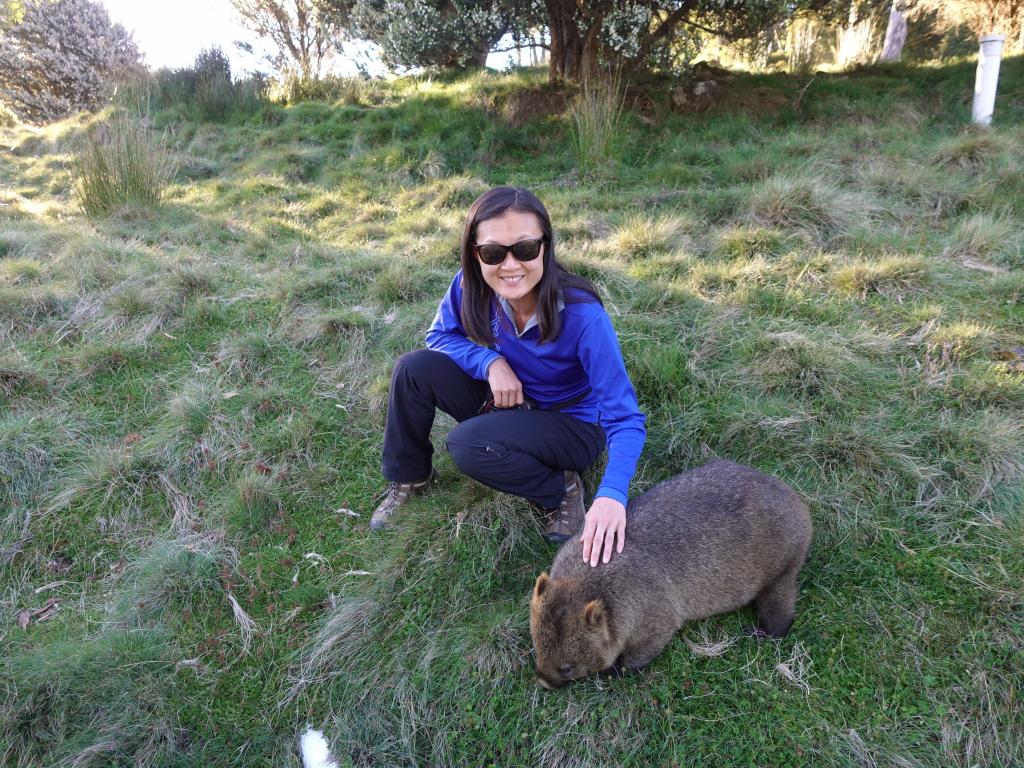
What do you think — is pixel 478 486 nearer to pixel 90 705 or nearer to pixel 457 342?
pixel 457 342

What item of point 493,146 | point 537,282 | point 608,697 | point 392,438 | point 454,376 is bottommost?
point 608,697

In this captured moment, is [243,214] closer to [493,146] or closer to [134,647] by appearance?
[493,146]

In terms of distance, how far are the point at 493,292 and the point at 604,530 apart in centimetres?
118

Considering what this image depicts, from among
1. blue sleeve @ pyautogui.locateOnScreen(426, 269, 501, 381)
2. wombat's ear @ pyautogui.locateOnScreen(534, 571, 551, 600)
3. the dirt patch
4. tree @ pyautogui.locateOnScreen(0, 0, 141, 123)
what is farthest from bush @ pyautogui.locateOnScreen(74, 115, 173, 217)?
tree @ pyautogui.locateOnScreen(0, 0, 141, 123)

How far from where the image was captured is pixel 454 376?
2912 millimetres

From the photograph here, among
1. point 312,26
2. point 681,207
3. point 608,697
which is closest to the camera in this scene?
point 608,697

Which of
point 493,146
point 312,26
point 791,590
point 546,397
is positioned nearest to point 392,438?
point 546,397

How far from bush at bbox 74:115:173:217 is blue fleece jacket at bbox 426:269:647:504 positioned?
564 centimetres

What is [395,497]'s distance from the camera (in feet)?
10.2

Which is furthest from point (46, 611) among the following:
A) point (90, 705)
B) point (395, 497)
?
point (395, 497)

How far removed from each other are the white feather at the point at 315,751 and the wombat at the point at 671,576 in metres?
0.85

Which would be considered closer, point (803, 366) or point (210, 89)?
point (803, 366)

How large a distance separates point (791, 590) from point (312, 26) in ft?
50.9

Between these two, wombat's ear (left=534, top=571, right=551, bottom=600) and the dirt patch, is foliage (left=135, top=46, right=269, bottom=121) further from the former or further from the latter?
wombat's ear (left=534, top=571, right=551, bottom=600)
